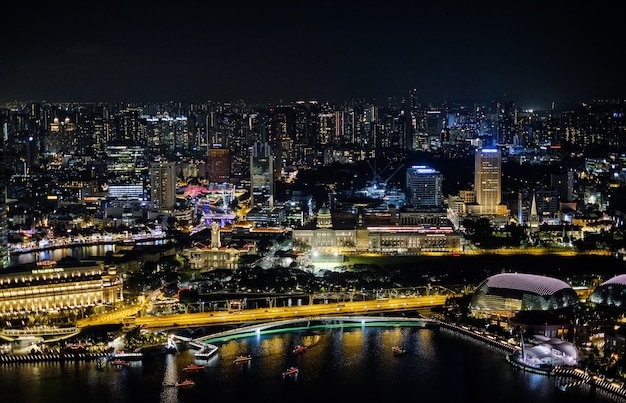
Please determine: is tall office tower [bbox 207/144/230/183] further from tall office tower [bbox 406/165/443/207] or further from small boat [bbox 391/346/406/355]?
small boat [bbox 391/346/406/355]

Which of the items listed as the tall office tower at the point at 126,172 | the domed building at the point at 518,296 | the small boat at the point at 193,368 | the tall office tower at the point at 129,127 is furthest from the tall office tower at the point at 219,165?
the small boat at the point at 193,368

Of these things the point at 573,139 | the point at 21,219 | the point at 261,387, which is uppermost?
the point at 573,139

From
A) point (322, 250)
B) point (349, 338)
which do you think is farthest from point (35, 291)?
point (322, 250)

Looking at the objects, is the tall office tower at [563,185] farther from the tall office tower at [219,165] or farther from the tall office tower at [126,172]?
the tall office tower at [126,172]

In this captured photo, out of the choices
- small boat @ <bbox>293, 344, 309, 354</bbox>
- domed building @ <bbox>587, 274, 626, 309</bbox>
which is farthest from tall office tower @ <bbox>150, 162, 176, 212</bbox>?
domed building @ <bbox>587, 274, 626, 309</bbox>

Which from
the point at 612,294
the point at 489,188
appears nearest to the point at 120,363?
the point at 612,294

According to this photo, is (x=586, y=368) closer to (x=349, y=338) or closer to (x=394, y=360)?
(x=394, y=360)
